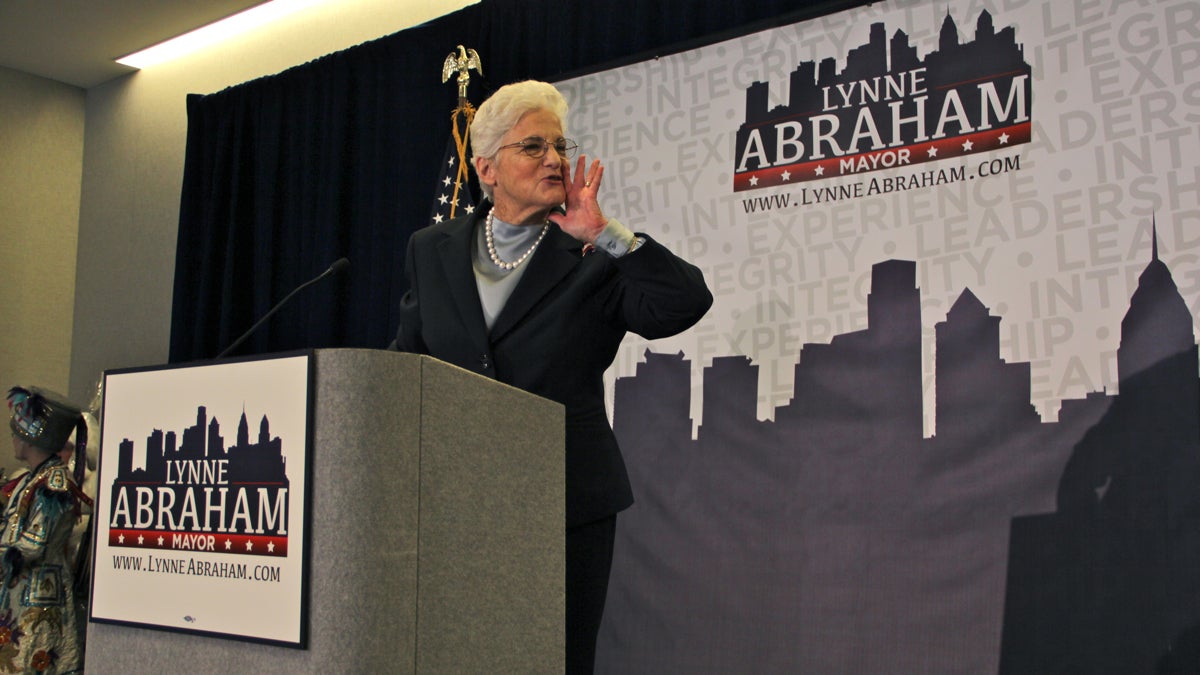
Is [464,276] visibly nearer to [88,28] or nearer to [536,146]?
[536,146]

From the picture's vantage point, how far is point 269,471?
107cm

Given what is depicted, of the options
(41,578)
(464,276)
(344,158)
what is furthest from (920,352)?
(41,578)

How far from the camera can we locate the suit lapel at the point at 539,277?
5.28 ft

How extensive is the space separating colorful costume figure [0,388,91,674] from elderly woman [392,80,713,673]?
2.83 metres

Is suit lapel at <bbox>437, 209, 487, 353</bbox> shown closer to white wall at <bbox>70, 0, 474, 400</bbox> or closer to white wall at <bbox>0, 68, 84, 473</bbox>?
white wall at <bbox>70, 0, 474, 400</bbox>

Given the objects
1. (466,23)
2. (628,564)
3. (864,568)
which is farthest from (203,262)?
(864,568)

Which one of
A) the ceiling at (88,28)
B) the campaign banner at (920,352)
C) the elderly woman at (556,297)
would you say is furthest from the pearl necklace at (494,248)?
the ceiling at (88,28)

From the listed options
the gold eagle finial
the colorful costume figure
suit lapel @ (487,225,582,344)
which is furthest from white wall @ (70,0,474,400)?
suit lapel @ (487,225,582,344)

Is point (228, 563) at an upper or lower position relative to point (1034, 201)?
lower

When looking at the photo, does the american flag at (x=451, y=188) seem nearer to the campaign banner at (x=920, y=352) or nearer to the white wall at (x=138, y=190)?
the campaign banner at (x=920, y=352)

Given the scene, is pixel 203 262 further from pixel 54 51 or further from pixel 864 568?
pixel 864 568

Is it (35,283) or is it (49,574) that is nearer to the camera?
(49,574)

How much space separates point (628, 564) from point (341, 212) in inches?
92.4

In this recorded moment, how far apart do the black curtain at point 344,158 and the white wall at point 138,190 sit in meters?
0.32
